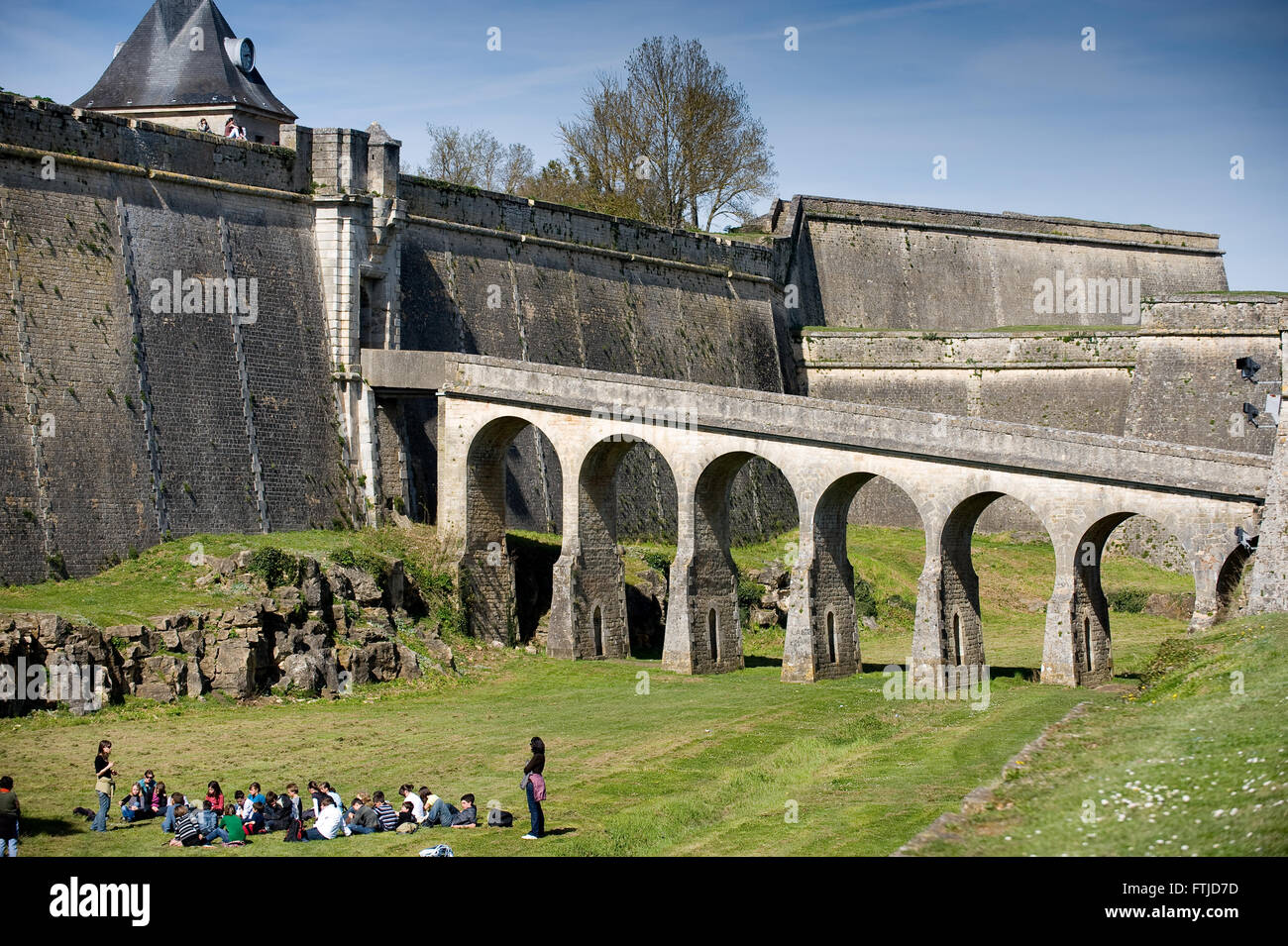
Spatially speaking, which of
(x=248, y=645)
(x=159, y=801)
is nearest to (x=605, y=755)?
(x=159, y=801)

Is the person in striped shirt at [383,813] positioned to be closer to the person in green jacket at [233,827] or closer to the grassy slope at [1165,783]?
the person in green jacket at [233,827]

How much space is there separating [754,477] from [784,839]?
39.0 metres

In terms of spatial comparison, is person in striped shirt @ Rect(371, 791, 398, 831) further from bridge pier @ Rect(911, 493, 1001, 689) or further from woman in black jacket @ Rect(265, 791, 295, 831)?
bridge pier @ Rect(911, 493, 1001, 689)

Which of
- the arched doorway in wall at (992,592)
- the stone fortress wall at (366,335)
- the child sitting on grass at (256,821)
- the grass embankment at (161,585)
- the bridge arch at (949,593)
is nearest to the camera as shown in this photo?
the child sitting on grass at (256,821)

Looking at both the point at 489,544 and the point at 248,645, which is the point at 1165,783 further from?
the point at 489,544

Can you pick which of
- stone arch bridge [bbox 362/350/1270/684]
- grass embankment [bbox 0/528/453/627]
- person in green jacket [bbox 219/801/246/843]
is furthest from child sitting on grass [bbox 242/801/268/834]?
stone arch bridge [bbox 362/350/1270/684]

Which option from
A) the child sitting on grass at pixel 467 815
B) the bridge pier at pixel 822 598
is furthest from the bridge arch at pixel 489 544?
the child sitting on grass at pixel 467 815

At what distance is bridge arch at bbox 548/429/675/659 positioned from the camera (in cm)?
4428

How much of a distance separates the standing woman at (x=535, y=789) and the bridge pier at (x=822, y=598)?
55.0 feet

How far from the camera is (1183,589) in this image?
52562 millimetres

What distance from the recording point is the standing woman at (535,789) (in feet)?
80.5

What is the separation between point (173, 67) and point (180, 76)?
42 centimetres
